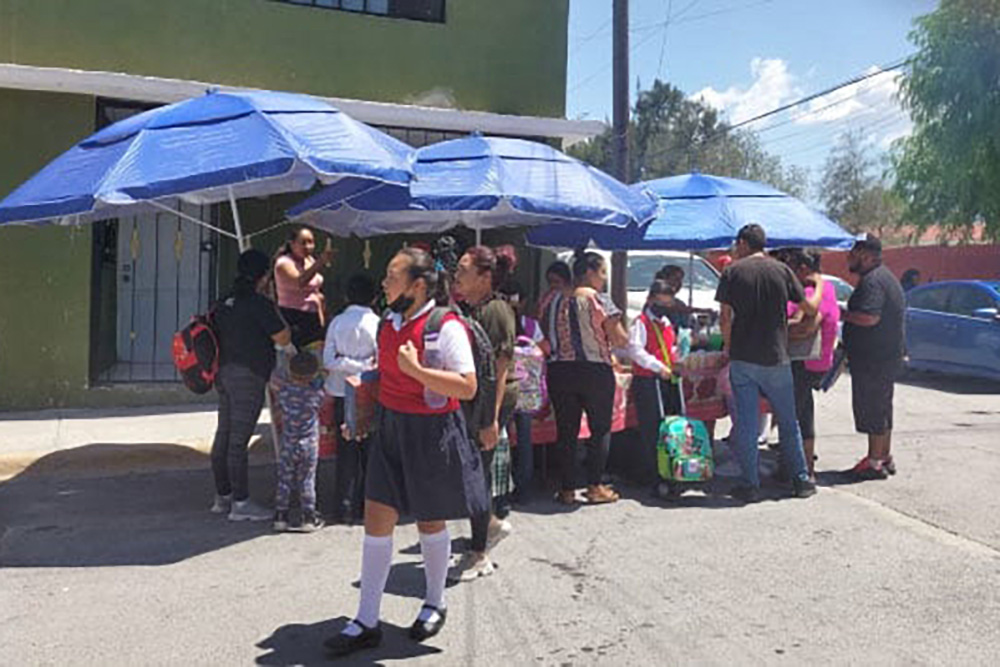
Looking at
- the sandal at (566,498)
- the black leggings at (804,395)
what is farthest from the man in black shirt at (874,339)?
the sandal at (566,498)

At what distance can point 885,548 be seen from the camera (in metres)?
5.47

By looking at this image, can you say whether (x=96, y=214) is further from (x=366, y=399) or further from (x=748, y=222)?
(x=748, y=222)

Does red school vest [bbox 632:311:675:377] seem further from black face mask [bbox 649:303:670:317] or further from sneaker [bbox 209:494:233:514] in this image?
sneaker [bbox 209:494:233:514]

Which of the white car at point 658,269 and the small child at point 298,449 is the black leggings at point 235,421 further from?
the white car at point 658,269

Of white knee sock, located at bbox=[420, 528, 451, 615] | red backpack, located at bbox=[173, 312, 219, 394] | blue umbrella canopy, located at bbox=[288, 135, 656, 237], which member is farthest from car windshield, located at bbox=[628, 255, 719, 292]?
white knee sock, located at bbox=[420, 528, 451, 615]

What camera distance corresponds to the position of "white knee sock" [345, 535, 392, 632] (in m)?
3.89

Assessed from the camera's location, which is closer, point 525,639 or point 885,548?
point 525,639

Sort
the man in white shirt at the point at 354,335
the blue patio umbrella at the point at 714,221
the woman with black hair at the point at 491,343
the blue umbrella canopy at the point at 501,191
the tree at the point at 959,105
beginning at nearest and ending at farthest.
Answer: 1. the woman with black hair at the point at 491,343
2. the man in white shirt at the point at 354,335
3. the blue umbrella canopy at the point at 501,191
4. the blue patio umbrella at the point at 714,221
5. the tree at the point at 959,105

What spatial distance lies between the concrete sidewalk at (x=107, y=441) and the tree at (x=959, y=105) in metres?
15.8

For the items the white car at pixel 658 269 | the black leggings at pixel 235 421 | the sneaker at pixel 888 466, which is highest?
the white car at pixel 658 269

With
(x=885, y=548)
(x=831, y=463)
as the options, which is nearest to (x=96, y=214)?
(x=885, y=548)

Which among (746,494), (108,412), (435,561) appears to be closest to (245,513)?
(435,561)

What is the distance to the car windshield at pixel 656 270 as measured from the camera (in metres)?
→ 12.1

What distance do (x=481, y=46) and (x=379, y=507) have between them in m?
7.74
